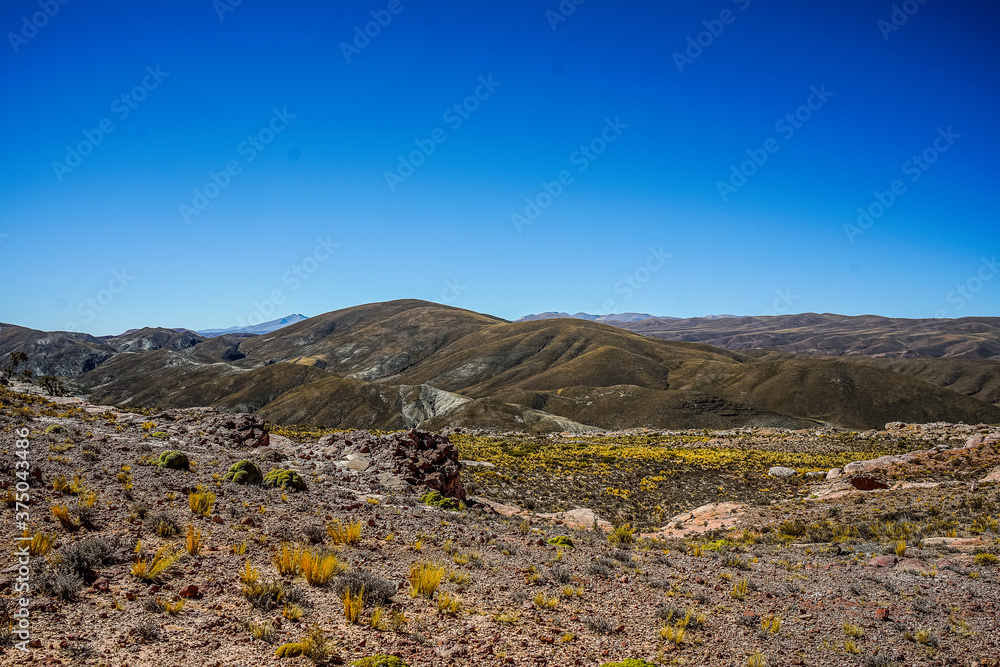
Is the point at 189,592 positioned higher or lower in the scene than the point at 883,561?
higher

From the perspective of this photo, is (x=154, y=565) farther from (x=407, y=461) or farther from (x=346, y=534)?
(x=407, y=461)

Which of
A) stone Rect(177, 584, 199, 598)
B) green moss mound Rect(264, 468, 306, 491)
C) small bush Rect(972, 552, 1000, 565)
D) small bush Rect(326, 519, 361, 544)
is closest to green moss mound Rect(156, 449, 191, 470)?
green moss mound Rect(264, 468, 306, 491)

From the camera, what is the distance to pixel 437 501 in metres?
18.0

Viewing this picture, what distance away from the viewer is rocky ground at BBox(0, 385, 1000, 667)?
727cm

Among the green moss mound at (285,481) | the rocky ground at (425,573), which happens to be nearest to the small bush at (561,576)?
the rocky ground at (425,573)

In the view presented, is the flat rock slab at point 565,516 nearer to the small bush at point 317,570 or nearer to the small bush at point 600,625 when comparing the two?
the small bush at point 600,625

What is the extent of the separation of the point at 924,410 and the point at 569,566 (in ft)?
449

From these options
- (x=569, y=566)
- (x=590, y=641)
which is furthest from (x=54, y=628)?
(x=569, y=566)

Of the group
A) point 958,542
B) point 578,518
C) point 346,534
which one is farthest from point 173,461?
point 958,542

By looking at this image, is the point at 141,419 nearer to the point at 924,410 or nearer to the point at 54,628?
the point at 54,628

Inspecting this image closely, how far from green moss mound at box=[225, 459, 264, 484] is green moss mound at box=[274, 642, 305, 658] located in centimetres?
1036

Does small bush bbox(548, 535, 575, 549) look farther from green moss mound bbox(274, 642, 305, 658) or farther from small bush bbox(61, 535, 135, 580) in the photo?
small bush bbox(61, 535, 135, 580)

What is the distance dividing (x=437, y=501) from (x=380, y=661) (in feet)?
37.7

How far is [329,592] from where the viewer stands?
860 centimetres
